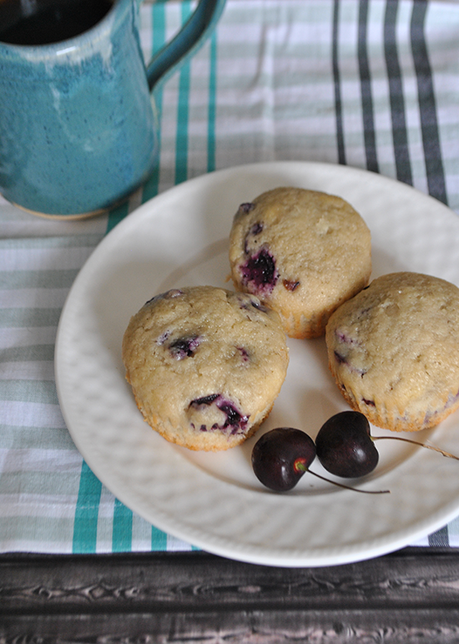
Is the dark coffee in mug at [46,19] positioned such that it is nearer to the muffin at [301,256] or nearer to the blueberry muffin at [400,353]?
the muffin at [301,256]

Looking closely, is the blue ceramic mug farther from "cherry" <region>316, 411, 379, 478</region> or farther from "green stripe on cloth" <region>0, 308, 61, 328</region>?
"cherry" <region>316, 411, 379, 478</region>

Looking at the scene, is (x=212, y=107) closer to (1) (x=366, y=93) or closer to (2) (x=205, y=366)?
(1) (x=366, y=93)

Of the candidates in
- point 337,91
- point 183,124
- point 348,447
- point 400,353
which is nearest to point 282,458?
point 348,447

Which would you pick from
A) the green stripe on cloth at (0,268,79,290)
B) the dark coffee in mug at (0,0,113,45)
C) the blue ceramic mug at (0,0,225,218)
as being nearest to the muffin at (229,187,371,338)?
the blue ceramic mug at (0,0,225,218)

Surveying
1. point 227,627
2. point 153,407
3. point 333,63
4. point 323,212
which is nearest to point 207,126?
point 333,63

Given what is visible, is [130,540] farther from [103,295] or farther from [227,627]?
[103,295]

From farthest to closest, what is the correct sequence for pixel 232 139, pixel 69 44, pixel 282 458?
1. pixel 232 139
2. pixel 69 44
3. pixel 282 458
